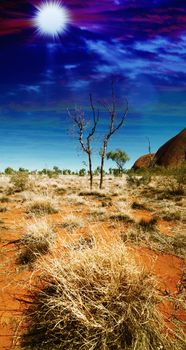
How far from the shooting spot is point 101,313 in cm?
279

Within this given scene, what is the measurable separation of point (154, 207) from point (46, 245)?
7.27m

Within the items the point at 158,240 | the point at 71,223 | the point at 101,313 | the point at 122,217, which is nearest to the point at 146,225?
the point at 122,217

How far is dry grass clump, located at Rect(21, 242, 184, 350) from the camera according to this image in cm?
257

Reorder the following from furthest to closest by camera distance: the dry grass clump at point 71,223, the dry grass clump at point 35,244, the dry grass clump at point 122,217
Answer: the dry grass clump at point 122,217 → the dry grass clump at point 71,223 → the dry grass clump at point 35,244

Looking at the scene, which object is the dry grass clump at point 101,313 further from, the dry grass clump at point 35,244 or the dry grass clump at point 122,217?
the dry grass clump at point 122,217

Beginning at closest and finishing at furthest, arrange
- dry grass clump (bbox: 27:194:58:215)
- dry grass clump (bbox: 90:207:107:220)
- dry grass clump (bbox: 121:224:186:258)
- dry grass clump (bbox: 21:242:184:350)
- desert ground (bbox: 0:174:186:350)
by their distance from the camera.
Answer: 1. dry grass clump (bbox: 21:242:184:350)
2. desert ground (bbox: 0:174:186:350)
3. dry grass clump (bbox: 121:224:186:258)
4. dry grass clump (bbox: 90:207:107:220)
5. dry grass clump (bbox: 27:194:58:215)

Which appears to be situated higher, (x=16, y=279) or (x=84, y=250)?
(x=84, y=250)

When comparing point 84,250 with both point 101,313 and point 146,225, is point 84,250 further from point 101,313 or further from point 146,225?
point 146,225

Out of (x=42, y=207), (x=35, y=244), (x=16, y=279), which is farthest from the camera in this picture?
(x=42, y=207)

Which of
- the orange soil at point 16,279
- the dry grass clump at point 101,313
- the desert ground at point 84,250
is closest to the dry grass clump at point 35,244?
the desert ground at point 84,250

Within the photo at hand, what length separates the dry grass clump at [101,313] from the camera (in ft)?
8.42

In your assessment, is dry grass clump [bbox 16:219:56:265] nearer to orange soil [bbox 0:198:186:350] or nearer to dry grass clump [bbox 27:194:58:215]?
orange soil [bbox 0:198:186:350]

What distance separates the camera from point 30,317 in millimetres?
3141

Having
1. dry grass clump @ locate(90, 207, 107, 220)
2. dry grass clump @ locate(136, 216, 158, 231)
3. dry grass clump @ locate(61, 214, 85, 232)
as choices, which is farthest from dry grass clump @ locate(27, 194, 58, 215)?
dry grass clump @ locate(136, 216, 158, 231)
